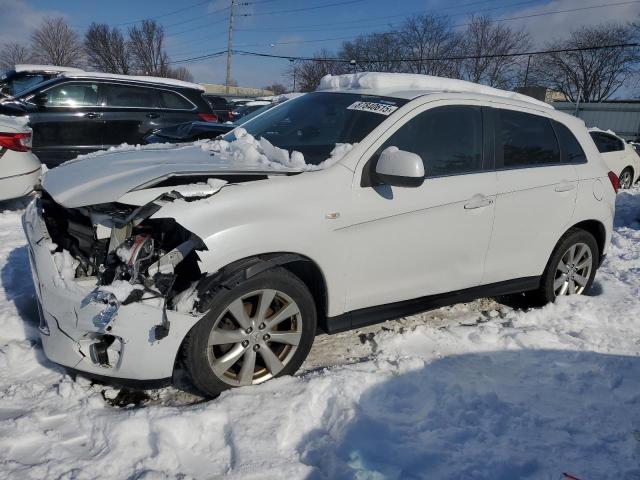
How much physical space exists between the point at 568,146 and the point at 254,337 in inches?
122

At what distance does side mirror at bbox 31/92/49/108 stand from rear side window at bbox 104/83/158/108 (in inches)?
36.3

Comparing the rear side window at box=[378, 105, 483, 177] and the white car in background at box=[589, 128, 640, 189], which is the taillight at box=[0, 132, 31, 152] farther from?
the white car in background at box=[589, 128, 640, 189]

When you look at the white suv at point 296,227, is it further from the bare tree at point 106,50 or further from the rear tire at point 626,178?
the bare tree at point 106,50

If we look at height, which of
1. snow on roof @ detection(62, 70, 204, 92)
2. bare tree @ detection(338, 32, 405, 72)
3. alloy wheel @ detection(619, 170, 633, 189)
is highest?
bare tree @ detection(338, 32, 405, 72)

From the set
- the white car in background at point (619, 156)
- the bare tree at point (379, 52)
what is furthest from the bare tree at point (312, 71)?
the white car in background at point (619, 156)

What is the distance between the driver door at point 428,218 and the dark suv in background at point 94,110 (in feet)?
20.9

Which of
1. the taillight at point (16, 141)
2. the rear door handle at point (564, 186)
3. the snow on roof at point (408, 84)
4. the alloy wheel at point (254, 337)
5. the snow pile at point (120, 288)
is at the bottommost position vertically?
the alloy wheel at point (254, 337)

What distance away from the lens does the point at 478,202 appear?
11.6 feet

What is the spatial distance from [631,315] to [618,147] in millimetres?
9338

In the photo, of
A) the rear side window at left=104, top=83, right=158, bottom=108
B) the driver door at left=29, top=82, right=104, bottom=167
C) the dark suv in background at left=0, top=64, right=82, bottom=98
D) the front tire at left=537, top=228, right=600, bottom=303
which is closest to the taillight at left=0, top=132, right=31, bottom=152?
the driver door at left=29, top=82, right=104, bottom=167

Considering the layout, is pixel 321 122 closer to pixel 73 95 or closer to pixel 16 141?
pixel 16 141

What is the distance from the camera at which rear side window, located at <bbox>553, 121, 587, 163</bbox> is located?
4191 millimetres

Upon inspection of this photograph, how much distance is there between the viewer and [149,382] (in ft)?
8.75

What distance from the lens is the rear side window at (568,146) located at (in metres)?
4.19
